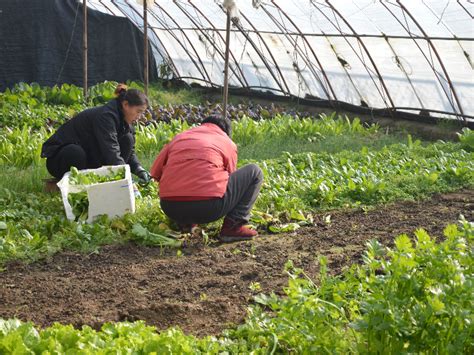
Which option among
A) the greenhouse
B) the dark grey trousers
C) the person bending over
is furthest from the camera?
the person bending over

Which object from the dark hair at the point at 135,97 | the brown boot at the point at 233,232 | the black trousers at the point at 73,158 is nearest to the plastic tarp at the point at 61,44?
the black trousers at the point at 73,158

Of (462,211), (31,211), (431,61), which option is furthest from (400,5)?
(31,211)

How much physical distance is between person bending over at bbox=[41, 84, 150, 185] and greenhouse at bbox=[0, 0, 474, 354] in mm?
18

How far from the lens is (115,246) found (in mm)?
5242

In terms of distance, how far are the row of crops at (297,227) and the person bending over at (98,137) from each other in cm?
41

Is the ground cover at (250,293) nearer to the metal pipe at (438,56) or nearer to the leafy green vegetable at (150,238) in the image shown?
the leafy green vegetable at (150,238)

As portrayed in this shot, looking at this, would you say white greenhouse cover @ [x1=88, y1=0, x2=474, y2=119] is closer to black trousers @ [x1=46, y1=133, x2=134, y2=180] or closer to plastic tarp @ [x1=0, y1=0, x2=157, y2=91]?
plastic tarp @ [x1=0, y1=0, x2=157, y2=91]

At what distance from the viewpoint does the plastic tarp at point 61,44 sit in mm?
13938

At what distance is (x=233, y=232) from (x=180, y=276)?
896 millimetres

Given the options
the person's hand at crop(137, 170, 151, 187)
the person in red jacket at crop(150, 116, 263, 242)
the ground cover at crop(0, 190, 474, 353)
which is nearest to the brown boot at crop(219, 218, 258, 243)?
the person in red jacket at crop(150, 116, 263, 242)

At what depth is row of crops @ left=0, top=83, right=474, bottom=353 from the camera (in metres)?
2.80

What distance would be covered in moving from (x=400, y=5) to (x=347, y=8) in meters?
1.11

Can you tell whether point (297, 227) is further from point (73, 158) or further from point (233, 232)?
point (73, 158)

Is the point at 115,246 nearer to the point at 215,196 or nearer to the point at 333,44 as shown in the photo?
the point at 215,196
